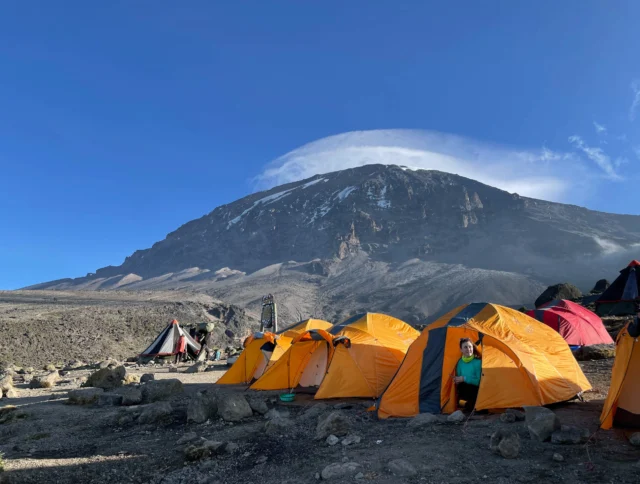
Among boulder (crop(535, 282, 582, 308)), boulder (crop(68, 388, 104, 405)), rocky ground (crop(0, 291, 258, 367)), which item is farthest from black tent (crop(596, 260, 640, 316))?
rocky ground (crop(0, 291, 258, 367))

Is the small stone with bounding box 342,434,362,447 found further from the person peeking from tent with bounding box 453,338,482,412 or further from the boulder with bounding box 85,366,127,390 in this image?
the boulder with bounding box 85,366,127,390

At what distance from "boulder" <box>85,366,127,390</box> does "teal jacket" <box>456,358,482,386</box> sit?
10577mm

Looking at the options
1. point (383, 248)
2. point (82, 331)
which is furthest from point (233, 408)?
point (383, 248)

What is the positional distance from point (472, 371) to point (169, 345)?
18.7 meters

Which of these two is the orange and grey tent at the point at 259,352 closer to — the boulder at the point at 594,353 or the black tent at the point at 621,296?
the boulder at the point at 594,353

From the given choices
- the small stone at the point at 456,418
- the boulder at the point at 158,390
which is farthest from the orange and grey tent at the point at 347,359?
the small stone at the point at 456,418

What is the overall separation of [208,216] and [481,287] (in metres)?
140

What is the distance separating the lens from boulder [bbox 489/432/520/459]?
4.92 m

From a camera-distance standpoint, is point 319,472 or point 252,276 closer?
point 319,472

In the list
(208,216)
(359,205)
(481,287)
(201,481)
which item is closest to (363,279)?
(481,287)

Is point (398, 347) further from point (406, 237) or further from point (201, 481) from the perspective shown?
point (406, 237)

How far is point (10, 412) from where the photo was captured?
918cm

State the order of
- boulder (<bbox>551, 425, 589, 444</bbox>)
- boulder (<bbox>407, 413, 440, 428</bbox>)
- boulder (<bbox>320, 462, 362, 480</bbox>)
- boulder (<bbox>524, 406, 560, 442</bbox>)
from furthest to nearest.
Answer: boulder (<bbox>407, 413, 440, 428</bbox>), boulder (<bbox>524, 406, 560, 442</bbox>), boulder (<bbox>551, 425, 589, 444</bbox>), boulder (<bbox>320, 462, 362, 480</bbox>)

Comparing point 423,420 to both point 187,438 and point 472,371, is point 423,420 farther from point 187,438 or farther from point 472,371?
point 187,438
